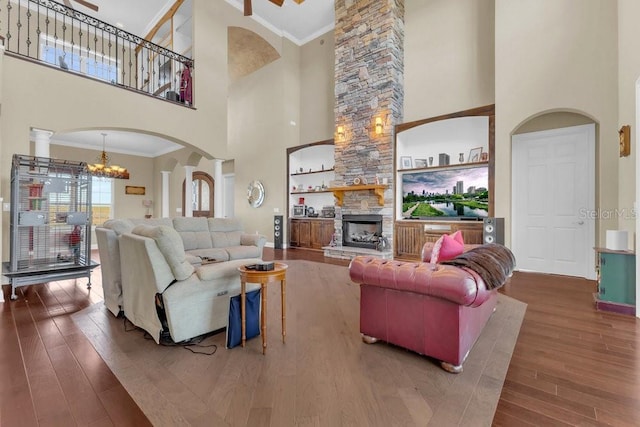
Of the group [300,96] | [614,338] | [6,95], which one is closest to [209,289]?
[614,338]

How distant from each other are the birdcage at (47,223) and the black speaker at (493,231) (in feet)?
20.5

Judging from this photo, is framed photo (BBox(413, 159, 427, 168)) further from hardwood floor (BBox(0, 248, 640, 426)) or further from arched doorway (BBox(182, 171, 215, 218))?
Answer: arched doorway (BBox(182, 171, 215, 218))

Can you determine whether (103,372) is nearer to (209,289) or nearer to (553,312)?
(209,289)

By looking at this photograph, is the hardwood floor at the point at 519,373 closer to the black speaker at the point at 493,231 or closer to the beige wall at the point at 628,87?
the beige wall at the point at 628,87

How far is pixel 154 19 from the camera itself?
8008 mm

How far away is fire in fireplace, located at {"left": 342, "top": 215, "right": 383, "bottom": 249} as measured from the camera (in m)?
6.86

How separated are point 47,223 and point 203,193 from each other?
732cm

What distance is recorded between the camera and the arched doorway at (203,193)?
11.1m

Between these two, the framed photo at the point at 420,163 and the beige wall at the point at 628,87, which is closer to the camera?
the beige wall at the point at 628,87

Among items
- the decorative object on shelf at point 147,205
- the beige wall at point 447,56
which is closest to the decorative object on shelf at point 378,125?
the beige wall at point 447,56

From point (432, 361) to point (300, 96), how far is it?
28.5 ft

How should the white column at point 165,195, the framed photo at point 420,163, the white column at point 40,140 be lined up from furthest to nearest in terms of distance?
the white column at point 165,195 < the framed photo at point 420,163 < the white column at point 40,140

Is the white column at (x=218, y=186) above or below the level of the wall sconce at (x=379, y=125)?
below

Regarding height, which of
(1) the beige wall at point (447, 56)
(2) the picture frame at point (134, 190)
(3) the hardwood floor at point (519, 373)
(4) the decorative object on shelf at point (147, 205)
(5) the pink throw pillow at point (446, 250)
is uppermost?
(1) the beige wall at point (447, 56)
